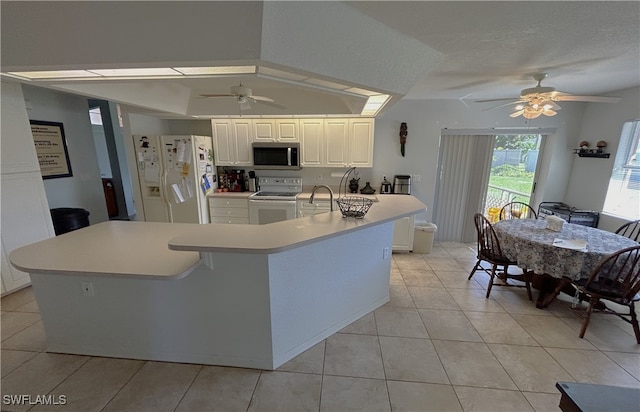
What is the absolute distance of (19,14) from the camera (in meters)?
1.49

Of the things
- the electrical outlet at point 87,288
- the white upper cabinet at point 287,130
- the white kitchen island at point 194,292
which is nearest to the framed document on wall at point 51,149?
the white kitchen island at point 194,292

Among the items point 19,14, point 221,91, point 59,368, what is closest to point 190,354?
point 59,368

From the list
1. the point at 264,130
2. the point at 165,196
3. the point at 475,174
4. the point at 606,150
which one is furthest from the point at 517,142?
the point at 165,196

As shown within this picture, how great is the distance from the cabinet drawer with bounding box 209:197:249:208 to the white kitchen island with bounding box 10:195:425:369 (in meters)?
2.03

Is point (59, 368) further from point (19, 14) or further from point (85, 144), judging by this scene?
point (85, 144)

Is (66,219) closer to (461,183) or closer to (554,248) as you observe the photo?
(554,248)

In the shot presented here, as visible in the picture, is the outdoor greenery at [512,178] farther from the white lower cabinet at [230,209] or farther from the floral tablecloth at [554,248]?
the white lower cabinet at [230,209]

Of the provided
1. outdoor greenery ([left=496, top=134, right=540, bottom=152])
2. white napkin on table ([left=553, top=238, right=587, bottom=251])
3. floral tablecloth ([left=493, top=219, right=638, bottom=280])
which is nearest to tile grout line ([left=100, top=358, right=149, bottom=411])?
floral tablecloth ([left=493, top=219, right=638, bottom=280])

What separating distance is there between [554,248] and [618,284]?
54 centimetres

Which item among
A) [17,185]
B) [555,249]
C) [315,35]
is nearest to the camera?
[315,35]

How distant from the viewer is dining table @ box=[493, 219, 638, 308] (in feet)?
7.88

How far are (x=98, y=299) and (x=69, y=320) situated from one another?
0.34 metres

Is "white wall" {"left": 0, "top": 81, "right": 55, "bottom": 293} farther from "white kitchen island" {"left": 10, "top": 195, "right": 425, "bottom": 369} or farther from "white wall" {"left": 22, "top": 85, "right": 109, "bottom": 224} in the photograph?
"white kitchen island" {"left": 10, "top": 195, "right": 425, "bottom": 369}

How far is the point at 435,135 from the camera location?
431 cm
